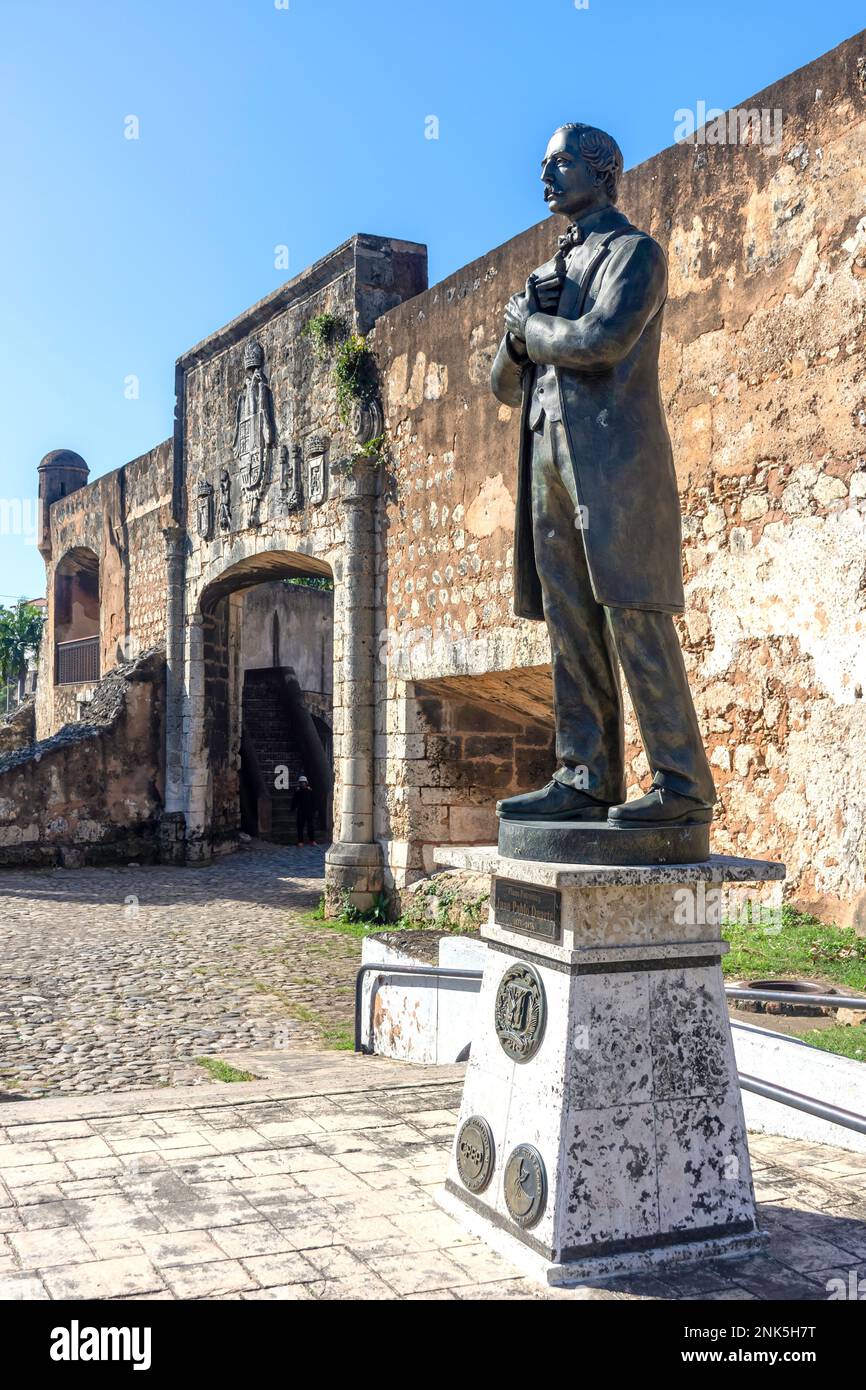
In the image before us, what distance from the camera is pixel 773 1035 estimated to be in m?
4.21

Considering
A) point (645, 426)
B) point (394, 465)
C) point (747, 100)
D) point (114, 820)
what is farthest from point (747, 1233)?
point (114, 820)

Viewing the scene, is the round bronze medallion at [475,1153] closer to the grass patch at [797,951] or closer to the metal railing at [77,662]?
the grass patch at [797,951]

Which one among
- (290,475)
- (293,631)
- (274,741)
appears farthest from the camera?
(293,631)

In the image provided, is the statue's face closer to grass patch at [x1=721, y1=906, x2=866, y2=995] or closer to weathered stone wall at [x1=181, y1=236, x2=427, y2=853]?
grass patch at [x1=721, y1=906, x2=866, y2=995]

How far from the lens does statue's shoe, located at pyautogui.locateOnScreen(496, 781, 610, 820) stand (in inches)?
128

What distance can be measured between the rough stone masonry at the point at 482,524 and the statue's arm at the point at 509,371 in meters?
2.96

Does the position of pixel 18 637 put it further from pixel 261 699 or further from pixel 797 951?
pixel 797 951

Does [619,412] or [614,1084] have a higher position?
[619,412]

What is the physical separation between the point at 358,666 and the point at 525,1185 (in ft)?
25.7

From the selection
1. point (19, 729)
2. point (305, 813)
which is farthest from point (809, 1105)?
point (19, 729)

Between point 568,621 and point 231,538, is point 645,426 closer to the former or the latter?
point 568,621

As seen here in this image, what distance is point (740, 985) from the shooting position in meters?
5.12

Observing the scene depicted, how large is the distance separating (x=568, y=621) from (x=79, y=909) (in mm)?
8822

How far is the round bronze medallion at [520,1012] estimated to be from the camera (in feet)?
10.1
